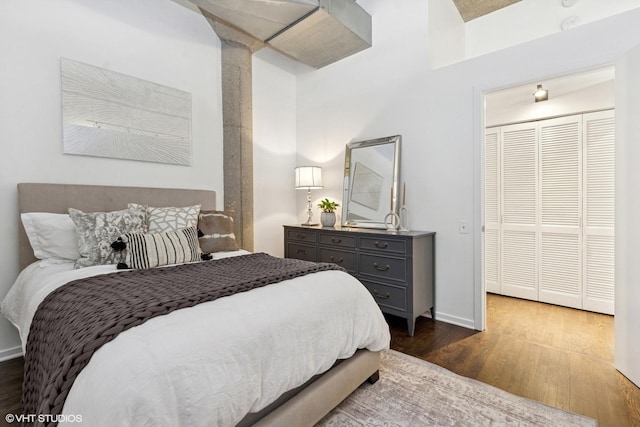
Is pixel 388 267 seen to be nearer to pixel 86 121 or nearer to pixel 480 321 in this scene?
pixel 480 321

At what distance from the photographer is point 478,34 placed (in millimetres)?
3400

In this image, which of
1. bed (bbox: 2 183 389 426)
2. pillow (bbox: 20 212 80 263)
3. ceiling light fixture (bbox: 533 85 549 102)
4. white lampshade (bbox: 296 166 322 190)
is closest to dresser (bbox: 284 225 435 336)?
white lampshade (bbox: 296 166 322 190)

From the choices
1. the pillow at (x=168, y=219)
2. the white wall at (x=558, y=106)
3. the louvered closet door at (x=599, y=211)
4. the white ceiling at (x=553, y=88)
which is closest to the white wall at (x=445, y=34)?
the white ceiling at (x=553, y=88)

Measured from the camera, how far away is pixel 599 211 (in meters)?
3.01

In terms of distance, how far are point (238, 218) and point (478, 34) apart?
3.38 metres

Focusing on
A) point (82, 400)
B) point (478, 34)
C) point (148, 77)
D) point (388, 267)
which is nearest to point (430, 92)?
point (478, 34)

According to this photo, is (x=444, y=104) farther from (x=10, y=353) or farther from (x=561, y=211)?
(x=10, y=353)

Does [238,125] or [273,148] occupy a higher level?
[238,125]

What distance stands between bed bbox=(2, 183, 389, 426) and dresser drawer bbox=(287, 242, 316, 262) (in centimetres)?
159

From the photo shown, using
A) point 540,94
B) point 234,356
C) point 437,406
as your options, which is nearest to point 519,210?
point 540,94

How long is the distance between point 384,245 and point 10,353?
2980 millimetres

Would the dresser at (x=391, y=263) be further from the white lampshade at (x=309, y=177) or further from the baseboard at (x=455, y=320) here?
the white lampshade at (x=309, y=177)

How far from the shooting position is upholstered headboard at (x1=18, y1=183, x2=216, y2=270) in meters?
2.20

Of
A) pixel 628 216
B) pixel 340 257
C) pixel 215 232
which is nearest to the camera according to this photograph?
pixel 628 216
